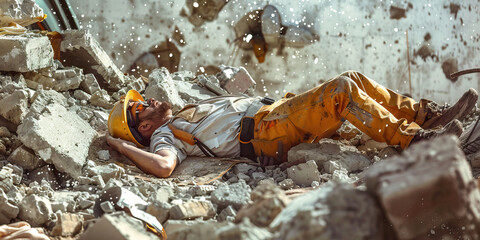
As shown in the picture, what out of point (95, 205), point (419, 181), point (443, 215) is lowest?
point (95, 205)

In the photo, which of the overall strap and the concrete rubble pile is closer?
the concrete rubble pile

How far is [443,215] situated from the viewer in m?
1.25

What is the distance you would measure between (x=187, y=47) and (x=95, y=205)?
12.4 ft

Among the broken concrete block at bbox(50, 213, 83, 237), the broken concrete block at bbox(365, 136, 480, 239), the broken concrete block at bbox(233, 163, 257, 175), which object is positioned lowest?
the broken concrete block at bbox(233, 163, 257, 175)

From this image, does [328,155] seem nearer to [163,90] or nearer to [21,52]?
[163,90]

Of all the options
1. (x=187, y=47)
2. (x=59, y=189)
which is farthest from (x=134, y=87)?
(x=59, y=189)

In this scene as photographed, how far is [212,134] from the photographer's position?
3.72m

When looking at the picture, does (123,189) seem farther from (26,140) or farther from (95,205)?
(26,140)

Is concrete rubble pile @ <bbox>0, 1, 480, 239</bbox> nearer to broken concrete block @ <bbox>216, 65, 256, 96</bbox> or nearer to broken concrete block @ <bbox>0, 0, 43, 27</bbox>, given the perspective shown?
broken concrete block @ <bbox>216, 65, 256, 96</bbox>

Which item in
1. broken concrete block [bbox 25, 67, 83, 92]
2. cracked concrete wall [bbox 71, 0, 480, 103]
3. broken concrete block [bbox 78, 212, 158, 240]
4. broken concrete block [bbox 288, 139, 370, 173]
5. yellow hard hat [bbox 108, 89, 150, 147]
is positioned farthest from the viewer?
cracked concrete wall [bbox 71, 0, 480, 103]

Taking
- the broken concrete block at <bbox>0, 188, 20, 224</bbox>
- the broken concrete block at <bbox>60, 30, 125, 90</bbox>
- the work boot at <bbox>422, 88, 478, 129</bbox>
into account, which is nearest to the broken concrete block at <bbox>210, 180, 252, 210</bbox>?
the broken concrete block at <bbox>0, 188, 20, 224</bbox>

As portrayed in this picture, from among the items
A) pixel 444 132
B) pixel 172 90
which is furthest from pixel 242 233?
pixel 172 90

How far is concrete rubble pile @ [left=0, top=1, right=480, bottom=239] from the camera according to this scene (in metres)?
1.20

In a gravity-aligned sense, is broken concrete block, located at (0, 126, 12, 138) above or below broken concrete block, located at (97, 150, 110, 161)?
above
